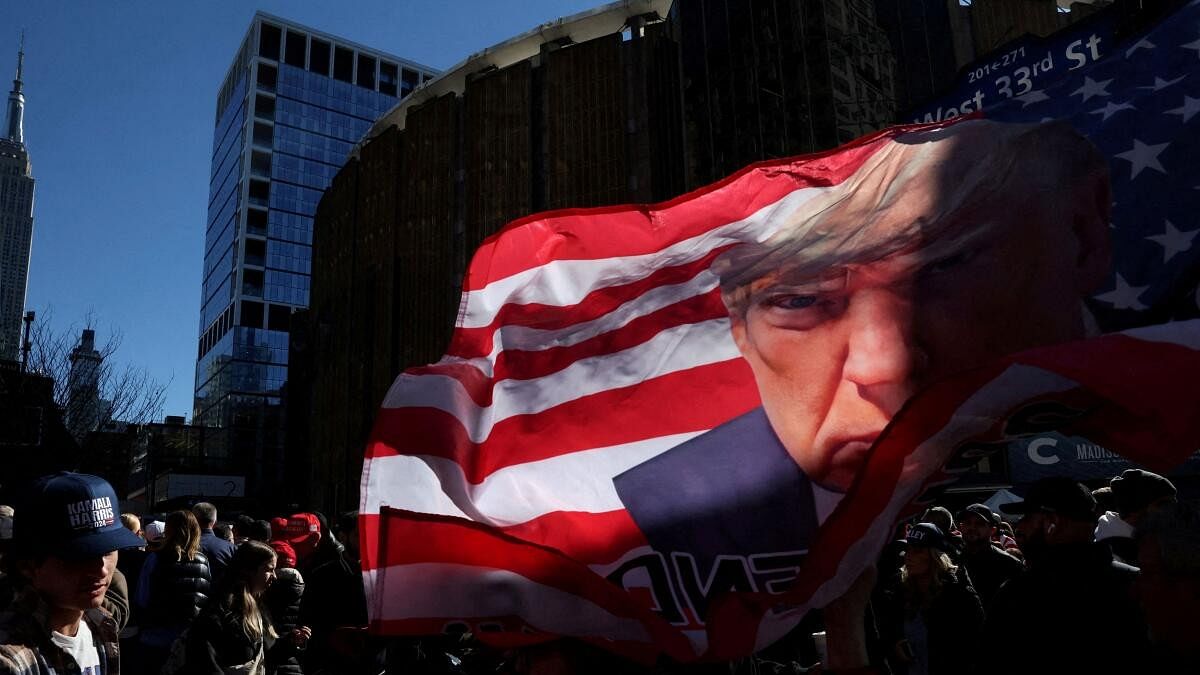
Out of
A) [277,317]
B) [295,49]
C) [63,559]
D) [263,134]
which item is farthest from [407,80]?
[63,559]

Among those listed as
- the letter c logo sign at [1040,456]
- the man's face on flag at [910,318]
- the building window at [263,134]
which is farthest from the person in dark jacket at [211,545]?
the building window at [263,134]

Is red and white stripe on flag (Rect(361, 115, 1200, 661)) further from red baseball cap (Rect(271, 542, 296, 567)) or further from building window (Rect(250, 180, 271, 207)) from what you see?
building window (Rect(250, 180, 271, 207))

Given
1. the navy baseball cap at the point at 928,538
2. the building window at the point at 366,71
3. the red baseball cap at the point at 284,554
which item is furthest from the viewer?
the building window at the point at 366,71

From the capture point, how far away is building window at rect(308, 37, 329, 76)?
106 metres

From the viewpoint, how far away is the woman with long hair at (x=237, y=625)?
14.3 ft

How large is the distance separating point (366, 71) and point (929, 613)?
11711 centimetres

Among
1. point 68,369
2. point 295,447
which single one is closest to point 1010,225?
point 68,369

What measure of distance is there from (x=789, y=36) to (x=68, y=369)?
72.0 ft

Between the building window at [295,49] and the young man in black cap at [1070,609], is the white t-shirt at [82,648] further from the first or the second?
the building window at [295,49]

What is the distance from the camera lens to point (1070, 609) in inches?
118

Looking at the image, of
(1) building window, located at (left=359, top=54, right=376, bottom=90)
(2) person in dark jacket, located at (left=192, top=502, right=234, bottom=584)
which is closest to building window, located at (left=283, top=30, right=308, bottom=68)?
(1) building window, located at (left=359, top=54, right=376, bottom=90)

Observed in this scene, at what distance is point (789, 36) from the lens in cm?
2730

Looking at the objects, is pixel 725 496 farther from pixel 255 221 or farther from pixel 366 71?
pixel 366 71

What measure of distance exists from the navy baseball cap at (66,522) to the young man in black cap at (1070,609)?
274 centimetres
